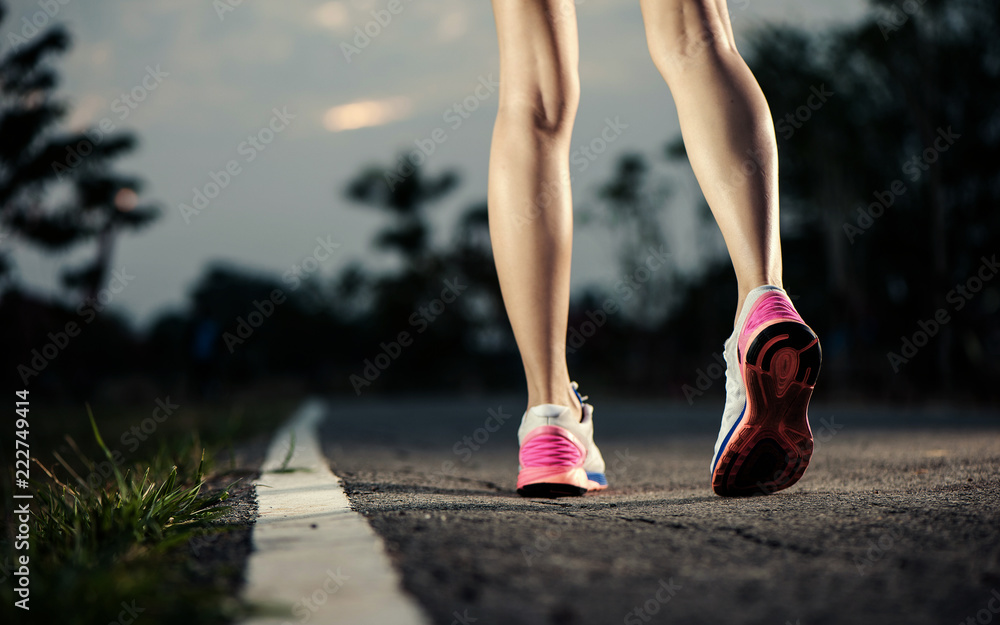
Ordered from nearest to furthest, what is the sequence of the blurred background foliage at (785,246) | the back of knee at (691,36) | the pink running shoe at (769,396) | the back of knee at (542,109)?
the pink running shoe at (769,396) → the back of knee at (691,36) → the back of knee at (542,109) → the blurred background foliage at (785,246)

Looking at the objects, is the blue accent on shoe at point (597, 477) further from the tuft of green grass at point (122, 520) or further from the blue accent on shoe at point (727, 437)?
the tuft of green grass at point (122, 520)

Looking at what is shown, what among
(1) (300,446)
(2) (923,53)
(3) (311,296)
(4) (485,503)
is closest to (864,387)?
→ (2) (923,53)

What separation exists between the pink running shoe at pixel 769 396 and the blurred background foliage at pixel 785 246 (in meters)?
10.0

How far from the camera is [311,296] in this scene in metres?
44.0

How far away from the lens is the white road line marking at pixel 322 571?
2.37 feet

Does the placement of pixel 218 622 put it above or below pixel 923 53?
below

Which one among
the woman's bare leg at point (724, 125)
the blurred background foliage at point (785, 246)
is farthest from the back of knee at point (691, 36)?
the blurred background foliage at point (785, 246)

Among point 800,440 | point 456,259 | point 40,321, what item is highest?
point 456,259

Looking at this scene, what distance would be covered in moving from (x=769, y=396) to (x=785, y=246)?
25.9 metres

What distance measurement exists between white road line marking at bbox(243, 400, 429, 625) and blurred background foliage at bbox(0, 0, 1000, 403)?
422 inches

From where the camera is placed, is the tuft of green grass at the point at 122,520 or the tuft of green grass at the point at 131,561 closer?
the tuft of green grass at the point at 131,561

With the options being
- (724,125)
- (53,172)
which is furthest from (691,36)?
(53,172)

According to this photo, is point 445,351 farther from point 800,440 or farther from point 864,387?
point 800,440

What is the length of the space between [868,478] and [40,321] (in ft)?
64.2
